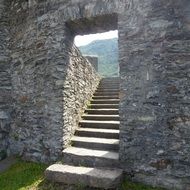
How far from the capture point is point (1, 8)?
271 inches

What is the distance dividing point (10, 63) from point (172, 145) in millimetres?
4357

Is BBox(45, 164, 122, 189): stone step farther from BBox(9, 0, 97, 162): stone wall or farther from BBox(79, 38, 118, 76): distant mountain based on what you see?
BBox(79, 38, 118, 76): distant mountain

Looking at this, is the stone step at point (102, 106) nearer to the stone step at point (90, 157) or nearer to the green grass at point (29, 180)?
the stone step at point (90, 157)

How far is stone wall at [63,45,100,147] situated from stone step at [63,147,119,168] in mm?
→ 392

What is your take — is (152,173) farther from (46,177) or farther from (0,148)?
(0,148)

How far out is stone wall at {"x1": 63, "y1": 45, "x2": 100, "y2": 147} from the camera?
20.2 feet

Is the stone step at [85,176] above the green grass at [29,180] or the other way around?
above

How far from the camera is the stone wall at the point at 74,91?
6148 mm

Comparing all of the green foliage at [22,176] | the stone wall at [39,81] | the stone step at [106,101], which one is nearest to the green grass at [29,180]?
the green foliage at [22,176]

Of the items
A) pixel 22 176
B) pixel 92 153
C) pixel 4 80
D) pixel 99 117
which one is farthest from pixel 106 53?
pixel 22 176

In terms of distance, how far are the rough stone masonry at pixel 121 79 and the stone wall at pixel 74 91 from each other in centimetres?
2

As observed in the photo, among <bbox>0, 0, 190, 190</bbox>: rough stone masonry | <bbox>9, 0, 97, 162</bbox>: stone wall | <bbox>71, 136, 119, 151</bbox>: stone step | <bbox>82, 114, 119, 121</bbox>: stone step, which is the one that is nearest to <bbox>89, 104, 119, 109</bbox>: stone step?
<bbox>0, 0, 190, 190</bbox>: rough stone masonry

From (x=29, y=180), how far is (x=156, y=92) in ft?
9.60

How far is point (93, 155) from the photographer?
17.8 ft
